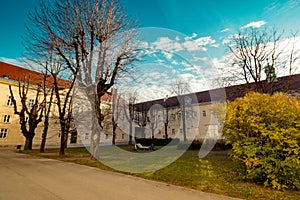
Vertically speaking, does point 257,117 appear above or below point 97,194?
above

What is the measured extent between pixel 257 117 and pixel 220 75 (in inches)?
476

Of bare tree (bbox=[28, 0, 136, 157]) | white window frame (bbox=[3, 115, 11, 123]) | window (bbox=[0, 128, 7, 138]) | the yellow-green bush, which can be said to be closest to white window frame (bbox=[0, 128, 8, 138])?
window (bbox=[0, 128, 7, 138])

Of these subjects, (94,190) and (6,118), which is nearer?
(94,190)

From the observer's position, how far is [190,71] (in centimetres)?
1086

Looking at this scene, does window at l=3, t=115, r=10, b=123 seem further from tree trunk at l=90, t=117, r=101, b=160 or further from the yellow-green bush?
the yellow-green bush

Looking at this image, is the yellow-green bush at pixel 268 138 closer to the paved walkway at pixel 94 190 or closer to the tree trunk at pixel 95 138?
the paved walkway at pixel 94 190

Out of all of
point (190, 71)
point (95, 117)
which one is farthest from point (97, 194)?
point (190, 71)

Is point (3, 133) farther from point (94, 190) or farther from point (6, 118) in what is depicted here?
point (94, 190)

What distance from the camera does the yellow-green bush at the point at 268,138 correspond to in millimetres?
4891

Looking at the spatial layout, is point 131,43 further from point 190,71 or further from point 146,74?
point 190,71

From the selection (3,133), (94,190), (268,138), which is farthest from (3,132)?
(268,138)

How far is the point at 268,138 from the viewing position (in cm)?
529

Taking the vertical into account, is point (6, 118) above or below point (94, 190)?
above

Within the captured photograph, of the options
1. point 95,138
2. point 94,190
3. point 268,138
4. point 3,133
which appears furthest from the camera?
point 3,133
